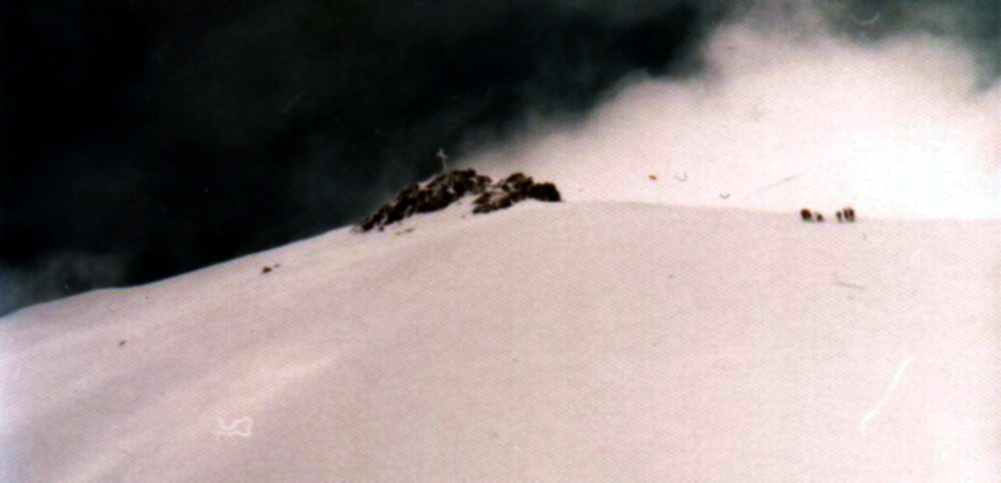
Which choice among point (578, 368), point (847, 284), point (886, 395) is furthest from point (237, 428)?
point (847, 284)

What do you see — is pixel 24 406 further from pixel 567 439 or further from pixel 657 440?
pixel 657 440

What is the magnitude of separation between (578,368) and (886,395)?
273cm

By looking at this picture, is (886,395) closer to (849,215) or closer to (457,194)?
(849,215)

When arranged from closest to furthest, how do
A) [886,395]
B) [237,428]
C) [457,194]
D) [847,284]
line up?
1. [886,395]
2. [237,428]
3. [847,284]
4. [457,194]

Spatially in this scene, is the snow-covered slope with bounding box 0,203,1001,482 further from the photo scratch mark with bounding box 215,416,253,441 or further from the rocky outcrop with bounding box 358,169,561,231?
the rocky outcrop with bounding box 358,169,561,231

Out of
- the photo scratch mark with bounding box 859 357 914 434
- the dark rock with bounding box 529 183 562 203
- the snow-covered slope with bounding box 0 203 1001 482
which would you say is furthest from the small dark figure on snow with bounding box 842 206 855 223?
the dark rock with bounding box 529 183 562 203

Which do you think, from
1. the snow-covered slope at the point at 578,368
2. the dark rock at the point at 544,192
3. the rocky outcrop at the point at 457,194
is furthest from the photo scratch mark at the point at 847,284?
the dark rock at the point at 544,192

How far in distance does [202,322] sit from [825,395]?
10.8 meters

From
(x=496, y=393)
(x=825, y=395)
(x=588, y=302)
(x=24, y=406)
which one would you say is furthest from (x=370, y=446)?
(x=24, y=406)

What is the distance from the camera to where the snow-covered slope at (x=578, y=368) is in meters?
5.06

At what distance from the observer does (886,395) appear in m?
5.38

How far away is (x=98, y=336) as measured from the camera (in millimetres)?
13500

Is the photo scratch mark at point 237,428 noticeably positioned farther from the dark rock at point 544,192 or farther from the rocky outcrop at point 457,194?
the dark rock at point 544,192

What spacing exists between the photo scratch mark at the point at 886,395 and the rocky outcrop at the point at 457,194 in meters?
11.3
